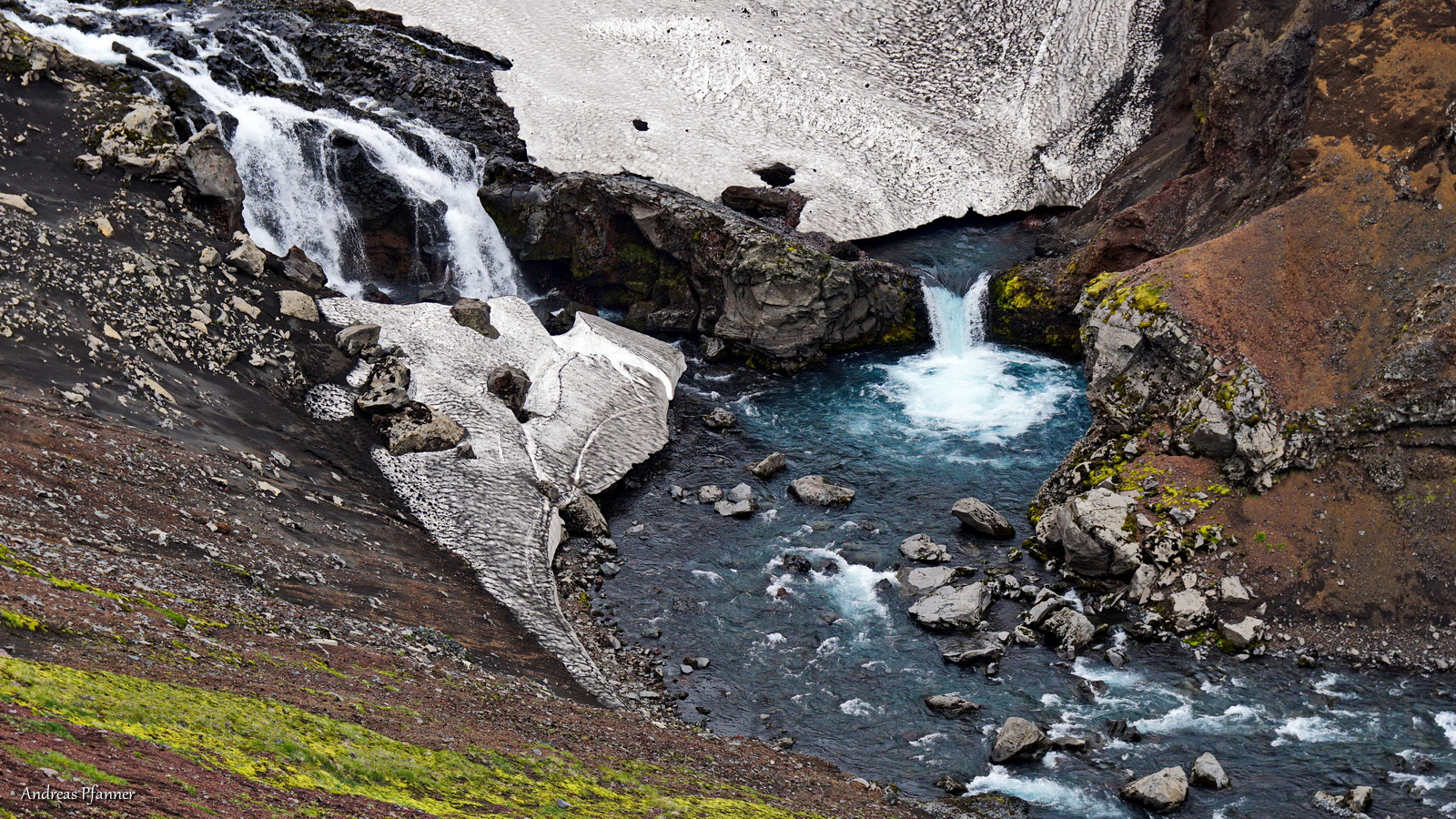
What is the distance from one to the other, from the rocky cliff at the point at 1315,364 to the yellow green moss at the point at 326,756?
18.4m

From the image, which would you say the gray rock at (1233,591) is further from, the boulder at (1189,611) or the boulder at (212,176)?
the boulder at (212,176)

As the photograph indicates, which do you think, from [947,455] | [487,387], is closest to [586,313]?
[487,387]

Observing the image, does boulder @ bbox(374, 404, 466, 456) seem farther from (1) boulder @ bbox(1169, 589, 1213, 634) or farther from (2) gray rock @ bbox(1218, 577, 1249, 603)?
(2) gray rock @ bbox(1218, 577, 1249, 603)

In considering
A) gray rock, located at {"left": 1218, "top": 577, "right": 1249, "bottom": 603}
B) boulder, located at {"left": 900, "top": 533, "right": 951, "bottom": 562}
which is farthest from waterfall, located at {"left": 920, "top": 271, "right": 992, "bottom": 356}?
gray rock, located at {"left": 1218, "top": 577, "right": 1249, "bottom": 603}

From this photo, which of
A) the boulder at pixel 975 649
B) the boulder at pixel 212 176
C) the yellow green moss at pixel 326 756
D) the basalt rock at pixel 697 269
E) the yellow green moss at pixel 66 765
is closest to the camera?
the yellow green moss at pixel 66 765

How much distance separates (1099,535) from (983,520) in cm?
416

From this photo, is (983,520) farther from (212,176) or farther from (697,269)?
(212,176)

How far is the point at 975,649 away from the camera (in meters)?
29.1

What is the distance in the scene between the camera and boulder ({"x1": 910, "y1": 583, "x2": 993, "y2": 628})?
98.9ft

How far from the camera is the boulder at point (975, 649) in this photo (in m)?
28.9

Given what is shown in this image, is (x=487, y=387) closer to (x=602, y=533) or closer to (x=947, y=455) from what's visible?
(x=602, y=533)

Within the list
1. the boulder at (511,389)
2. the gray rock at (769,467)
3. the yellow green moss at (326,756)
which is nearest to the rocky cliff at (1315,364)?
the gray rock at (769,467)

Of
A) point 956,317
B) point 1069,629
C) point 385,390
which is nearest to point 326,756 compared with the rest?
point 1069,629

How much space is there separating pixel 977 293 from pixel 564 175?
21.1m
